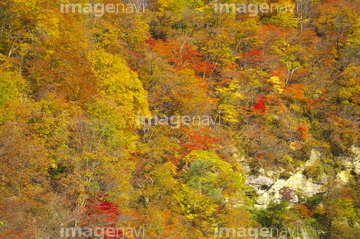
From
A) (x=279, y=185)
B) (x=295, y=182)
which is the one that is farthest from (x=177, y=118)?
(x=295, y=182)

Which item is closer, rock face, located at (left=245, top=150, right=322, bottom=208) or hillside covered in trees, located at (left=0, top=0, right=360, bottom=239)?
hillside covered in trees, located at (left=0, top=0, right=360, bottom=239)

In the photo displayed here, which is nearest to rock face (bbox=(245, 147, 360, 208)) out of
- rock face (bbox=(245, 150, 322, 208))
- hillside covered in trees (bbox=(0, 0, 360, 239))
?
rock face (bbox=(245, 150, 322, 208))

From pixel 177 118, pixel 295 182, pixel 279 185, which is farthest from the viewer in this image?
pixel 295 182

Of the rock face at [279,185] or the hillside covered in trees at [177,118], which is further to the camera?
the rock face at [279,185]

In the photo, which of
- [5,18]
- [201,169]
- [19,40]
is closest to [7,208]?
[19,40]

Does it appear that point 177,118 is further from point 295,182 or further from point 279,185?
point 295,182

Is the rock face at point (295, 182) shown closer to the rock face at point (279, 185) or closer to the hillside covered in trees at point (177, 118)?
the rock face at point (279, 185)

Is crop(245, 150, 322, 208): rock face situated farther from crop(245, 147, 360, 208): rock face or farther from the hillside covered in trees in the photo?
the hillside covered in trees

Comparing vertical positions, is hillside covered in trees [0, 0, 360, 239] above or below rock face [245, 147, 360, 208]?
above

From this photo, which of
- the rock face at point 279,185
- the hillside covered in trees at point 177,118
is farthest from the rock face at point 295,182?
the hillside covered in trees at point 177,118
